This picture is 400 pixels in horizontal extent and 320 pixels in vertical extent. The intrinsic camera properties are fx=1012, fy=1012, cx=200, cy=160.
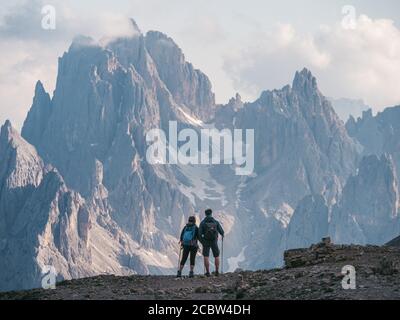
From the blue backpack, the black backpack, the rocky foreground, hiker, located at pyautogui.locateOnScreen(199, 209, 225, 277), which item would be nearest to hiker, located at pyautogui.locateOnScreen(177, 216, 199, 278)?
the blue backpack

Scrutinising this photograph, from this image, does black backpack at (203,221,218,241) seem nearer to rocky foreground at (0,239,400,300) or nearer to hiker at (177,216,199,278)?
hiker at (177,216,199,278)

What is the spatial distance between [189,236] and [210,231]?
93 cm

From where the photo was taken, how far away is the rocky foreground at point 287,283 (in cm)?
3222

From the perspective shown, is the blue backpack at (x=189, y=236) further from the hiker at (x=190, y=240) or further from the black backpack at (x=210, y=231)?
the black backpack at (x=210, y=231)

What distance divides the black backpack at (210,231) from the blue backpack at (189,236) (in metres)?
0.50

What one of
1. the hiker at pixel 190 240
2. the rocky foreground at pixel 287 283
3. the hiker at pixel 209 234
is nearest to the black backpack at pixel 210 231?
the hiker at pixel 209 234

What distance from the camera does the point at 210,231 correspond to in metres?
41.2
